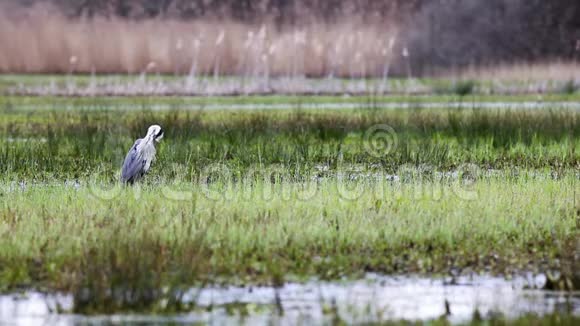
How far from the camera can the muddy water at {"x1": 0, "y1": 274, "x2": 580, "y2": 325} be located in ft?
26.6

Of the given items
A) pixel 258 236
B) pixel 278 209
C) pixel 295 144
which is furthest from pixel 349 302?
pixel 295 144

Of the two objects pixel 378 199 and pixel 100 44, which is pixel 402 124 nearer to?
pixel 378 199

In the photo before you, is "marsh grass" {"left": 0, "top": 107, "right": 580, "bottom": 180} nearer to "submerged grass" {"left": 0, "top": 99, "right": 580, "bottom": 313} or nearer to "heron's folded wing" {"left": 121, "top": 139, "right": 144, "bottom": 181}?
"submerged grass" {"left": 0, "top": 99, "right": 580, "bottom": 313}

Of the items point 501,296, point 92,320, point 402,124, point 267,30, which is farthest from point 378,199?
point 267,30

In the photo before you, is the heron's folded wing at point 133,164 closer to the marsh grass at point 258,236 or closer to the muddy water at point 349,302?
the marsh grass at point 258,236

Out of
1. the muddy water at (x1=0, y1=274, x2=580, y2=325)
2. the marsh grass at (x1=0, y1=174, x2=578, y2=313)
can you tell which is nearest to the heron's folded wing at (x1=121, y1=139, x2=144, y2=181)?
the marsh grass at (x1=0, y1=174, x2=578, y2=313)

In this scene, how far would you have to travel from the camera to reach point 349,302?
845 cm

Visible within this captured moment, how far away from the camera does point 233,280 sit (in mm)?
9117
